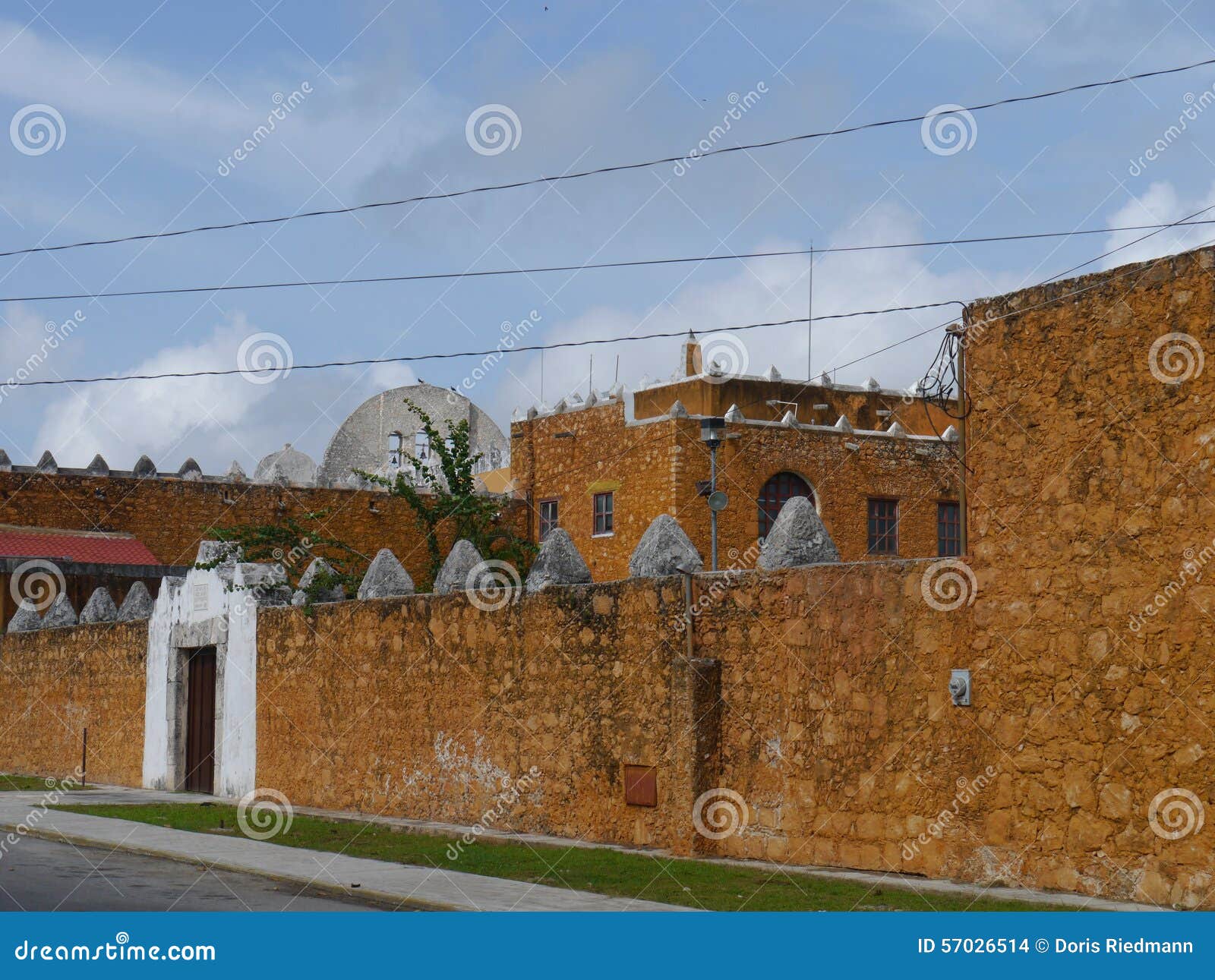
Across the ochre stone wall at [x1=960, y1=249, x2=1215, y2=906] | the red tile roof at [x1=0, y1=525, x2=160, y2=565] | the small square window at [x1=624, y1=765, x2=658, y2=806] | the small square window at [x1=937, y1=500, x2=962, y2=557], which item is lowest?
the small square window at [x1=624, y1=765, x2=658, y2=806]

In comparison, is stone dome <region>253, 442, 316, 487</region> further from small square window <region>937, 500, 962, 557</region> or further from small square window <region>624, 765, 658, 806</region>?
small square window <region>624, 765, 658, 806</region>

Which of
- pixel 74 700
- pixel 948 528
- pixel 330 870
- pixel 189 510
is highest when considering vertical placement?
pixel 189 510

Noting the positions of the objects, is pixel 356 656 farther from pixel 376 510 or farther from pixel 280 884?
pixel 376 510

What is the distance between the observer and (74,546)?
3020 cm

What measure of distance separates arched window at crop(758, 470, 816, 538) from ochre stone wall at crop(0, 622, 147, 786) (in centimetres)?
1348

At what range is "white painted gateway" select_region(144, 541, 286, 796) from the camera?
784 inches

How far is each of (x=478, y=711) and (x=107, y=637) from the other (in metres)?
10.5

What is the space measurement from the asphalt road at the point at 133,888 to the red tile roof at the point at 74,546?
16.7 m

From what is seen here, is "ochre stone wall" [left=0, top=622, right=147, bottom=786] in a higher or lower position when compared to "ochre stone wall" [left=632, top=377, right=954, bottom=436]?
lower

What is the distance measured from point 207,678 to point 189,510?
41.4 feet

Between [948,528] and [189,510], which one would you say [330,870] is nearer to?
[189,510]

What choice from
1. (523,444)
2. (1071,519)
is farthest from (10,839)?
(523,444)

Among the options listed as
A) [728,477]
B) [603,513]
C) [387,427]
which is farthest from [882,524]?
[387,427]

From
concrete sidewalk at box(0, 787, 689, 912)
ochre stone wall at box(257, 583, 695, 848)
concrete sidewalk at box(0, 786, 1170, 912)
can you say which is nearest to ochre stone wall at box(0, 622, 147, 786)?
ochre stone wall at box(257, 583, 695, 848)
